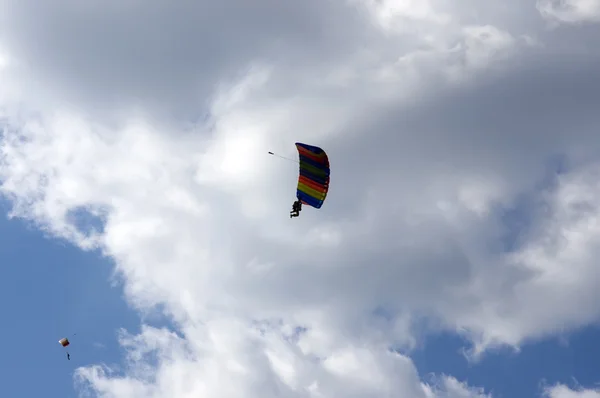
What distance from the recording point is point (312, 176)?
9631cm

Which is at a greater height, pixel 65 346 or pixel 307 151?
pixel 307 151

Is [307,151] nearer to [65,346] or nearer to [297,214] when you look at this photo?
[297,214]

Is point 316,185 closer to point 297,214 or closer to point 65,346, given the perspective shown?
point 297,214

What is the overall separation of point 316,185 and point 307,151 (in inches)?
188

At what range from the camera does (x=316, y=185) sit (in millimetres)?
96562

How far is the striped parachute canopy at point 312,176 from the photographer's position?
3696 inches

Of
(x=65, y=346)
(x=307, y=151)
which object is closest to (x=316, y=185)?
(x=307, y=151)

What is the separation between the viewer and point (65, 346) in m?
115

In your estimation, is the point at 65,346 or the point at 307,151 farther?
the point at 65,346

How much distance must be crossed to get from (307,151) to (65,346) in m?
50.2

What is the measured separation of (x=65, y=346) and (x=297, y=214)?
43.4 metres

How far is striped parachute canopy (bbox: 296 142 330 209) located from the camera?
93.9 metres

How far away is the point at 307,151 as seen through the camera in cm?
9456

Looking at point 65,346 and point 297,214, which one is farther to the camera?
point 65,346
